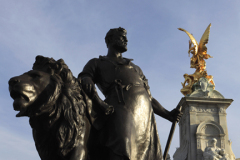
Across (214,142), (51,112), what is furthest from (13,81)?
(214,142)

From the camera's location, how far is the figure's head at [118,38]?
4262mm

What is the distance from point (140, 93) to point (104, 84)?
43 centimetres

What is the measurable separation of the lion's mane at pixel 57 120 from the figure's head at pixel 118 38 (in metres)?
1.10

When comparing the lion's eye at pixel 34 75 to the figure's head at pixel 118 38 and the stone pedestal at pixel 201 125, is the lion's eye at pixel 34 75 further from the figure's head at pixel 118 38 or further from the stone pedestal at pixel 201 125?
the stone pedestal at pixel 201 125

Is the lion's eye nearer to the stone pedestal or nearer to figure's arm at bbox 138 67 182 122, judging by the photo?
figure's arm at bbox 138 67 182 122

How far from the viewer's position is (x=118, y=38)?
4262 millimetres

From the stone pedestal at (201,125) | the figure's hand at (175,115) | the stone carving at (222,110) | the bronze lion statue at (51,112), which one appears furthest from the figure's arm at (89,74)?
the stone carving at (222,110)

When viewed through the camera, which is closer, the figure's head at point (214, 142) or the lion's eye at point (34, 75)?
the lion's eye at point (34, 75)

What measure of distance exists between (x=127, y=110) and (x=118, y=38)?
0.99 m

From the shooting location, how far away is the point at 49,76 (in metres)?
3.33

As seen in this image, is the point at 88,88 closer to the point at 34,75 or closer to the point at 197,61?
the point at 34,75

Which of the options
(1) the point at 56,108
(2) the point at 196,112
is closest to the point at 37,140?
(1) the point at 56,108

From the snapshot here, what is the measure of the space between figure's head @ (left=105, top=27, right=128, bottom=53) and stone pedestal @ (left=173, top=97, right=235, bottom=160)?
61.3ft

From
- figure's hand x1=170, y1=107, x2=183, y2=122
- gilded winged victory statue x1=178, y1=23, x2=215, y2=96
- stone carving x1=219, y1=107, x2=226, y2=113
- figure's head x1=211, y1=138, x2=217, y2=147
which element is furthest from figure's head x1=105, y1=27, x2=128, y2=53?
gilded winged victory statue x1=178, y1=23, x2=215, y2=96
